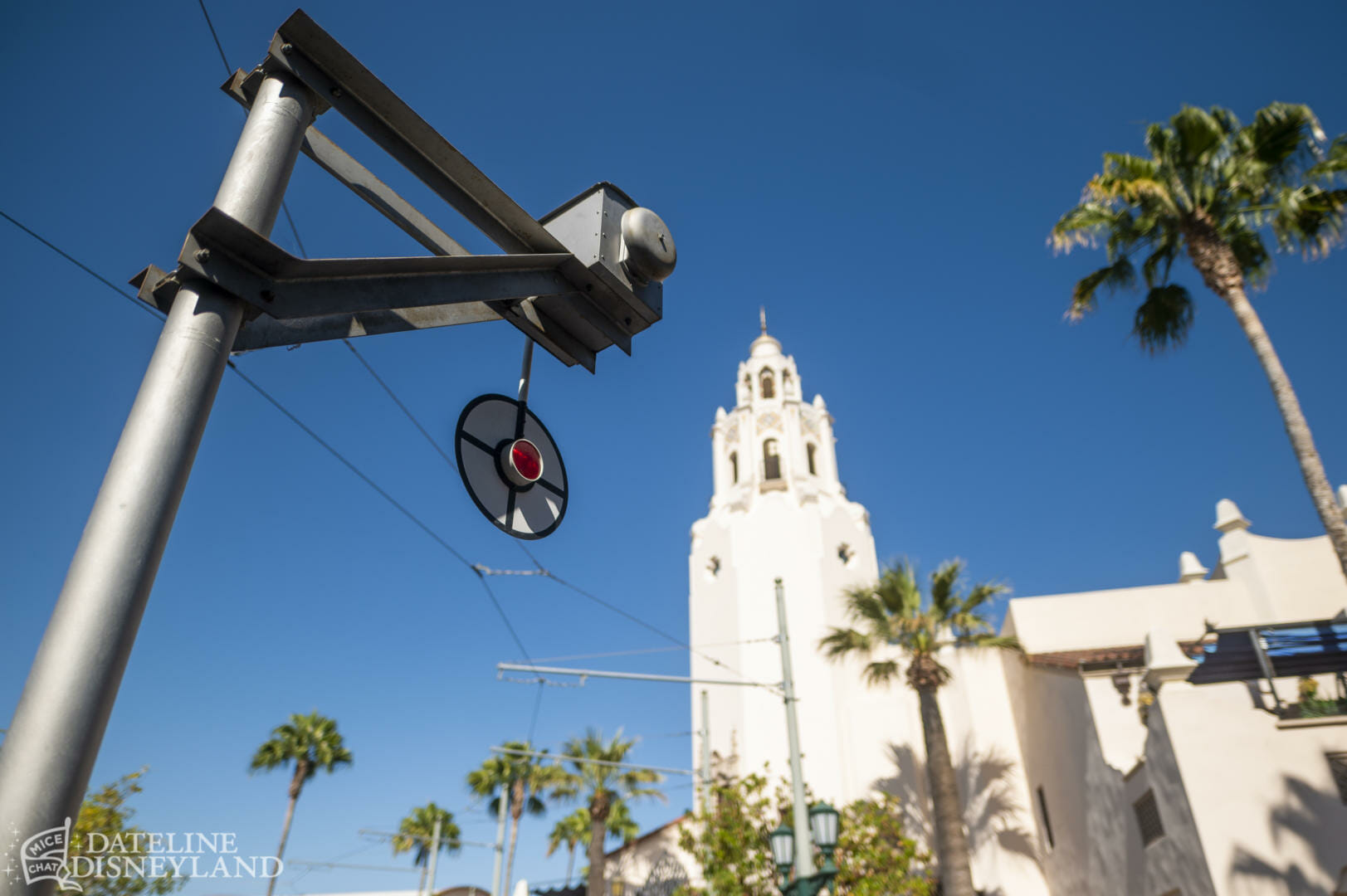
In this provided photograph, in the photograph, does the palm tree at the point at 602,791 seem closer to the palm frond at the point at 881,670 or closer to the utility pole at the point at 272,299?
the palm frond at the point at 881,670

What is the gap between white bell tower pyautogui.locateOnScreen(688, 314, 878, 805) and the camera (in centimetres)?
3072

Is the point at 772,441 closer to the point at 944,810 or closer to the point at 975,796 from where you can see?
the point at 975,796

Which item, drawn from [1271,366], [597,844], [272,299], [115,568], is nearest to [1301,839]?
[1271,366]

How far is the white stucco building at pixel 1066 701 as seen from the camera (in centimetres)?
1419

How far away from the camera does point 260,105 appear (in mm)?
2850

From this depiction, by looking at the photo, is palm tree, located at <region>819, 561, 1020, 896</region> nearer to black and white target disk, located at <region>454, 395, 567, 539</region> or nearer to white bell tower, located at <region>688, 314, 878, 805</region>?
white bell tower, located at <region>688, 314, 878, 805</region>

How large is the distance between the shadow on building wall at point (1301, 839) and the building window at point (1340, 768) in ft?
0.70

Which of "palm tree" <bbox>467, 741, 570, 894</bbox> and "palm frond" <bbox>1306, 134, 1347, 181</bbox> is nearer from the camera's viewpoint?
"palm frond" <bbox>1306, 134, 1347, 181</bbox>

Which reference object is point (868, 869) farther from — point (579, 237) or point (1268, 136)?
point (579, 237)

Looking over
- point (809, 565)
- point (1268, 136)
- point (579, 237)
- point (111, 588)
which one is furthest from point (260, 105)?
point (809, 565)

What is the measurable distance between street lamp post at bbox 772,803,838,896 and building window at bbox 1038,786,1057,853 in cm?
1339

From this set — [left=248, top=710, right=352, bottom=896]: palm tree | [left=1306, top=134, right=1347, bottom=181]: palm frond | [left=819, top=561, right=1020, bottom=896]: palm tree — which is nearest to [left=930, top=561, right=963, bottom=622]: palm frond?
[left=819, top=561, right=1020, bottom=896]: palm tree

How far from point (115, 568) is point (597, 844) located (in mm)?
32760

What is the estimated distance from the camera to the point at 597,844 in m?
31.6
